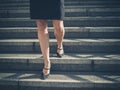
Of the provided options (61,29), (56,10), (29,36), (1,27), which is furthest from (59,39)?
(1,27)

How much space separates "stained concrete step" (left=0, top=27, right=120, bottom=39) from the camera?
412 centimetres

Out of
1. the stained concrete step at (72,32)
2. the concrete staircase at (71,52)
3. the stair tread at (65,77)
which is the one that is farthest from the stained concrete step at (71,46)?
the stair tread at (65,77)

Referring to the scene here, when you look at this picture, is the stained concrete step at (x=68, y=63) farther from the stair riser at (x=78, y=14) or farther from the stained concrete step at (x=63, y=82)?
the stair riser at (x=78, y=14)

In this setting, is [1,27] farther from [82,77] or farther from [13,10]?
[82,77]

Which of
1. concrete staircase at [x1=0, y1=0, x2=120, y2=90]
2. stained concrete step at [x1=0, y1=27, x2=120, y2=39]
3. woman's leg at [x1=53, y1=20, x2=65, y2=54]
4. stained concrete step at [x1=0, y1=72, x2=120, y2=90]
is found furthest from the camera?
stained concrete step at [x1=0, y1=27, x2=120, y2=39]

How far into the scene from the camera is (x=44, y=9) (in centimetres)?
318

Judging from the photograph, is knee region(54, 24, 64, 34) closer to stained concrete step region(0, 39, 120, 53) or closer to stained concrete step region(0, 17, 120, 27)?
stained concrete step region(0, 39, 120, 53)

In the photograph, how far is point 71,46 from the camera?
386 cm

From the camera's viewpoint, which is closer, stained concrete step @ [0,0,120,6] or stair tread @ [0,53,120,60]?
stair tread @ [0,53,120,60]

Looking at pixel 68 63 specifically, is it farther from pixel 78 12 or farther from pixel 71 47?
pixel 78 12

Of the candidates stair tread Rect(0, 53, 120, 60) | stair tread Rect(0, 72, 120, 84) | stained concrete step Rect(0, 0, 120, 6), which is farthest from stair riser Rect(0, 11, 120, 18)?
stair tread Rect(0, 72, 120, 84)

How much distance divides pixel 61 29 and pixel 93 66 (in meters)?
0.81

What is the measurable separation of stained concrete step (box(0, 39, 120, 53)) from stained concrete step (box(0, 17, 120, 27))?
627 mm

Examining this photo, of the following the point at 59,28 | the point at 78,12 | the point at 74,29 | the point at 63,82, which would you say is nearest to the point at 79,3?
the point at 78,12
